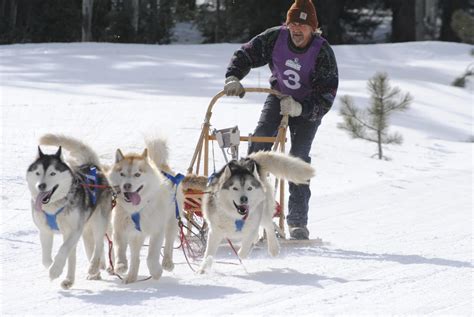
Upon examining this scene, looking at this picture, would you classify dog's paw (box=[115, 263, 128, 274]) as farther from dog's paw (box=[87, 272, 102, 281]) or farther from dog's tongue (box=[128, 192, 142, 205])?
dog's tongue (box=[128, 192, 142, 205])

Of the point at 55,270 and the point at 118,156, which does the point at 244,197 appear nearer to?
the point at 118,156

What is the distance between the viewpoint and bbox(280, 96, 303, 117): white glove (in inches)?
250

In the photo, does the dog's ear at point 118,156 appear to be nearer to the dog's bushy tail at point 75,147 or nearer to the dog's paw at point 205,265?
the dog's bushy tail at point 75,147

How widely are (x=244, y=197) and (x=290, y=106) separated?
1.11m

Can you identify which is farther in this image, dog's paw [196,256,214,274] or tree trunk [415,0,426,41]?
tree trunk [415,0,426,41]

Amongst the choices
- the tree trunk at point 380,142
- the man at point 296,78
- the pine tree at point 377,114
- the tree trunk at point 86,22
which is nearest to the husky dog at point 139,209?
the man at point 296,78

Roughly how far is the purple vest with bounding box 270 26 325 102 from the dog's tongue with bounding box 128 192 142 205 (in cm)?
188

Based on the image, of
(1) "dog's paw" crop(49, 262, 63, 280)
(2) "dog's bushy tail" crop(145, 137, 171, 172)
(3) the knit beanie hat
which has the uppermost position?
(3) the knit beanie hat

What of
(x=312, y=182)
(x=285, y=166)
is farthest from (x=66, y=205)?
(x=312, y=182)

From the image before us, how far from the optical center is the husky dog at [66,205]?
486 centimetres

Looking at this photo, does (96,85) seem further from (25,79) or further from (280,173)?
(280,173)

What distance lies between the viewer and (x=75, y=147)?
5520mm

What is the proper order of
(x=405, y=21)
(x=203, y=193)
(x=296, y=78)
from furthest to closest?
(x=405, y=21) < (x=296, y=78) < (x=203, y=193)

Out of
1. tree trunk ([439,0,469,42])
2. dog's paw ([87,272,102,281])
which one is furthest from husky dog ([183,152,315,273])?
tree trunk ([439,0,469,42])
